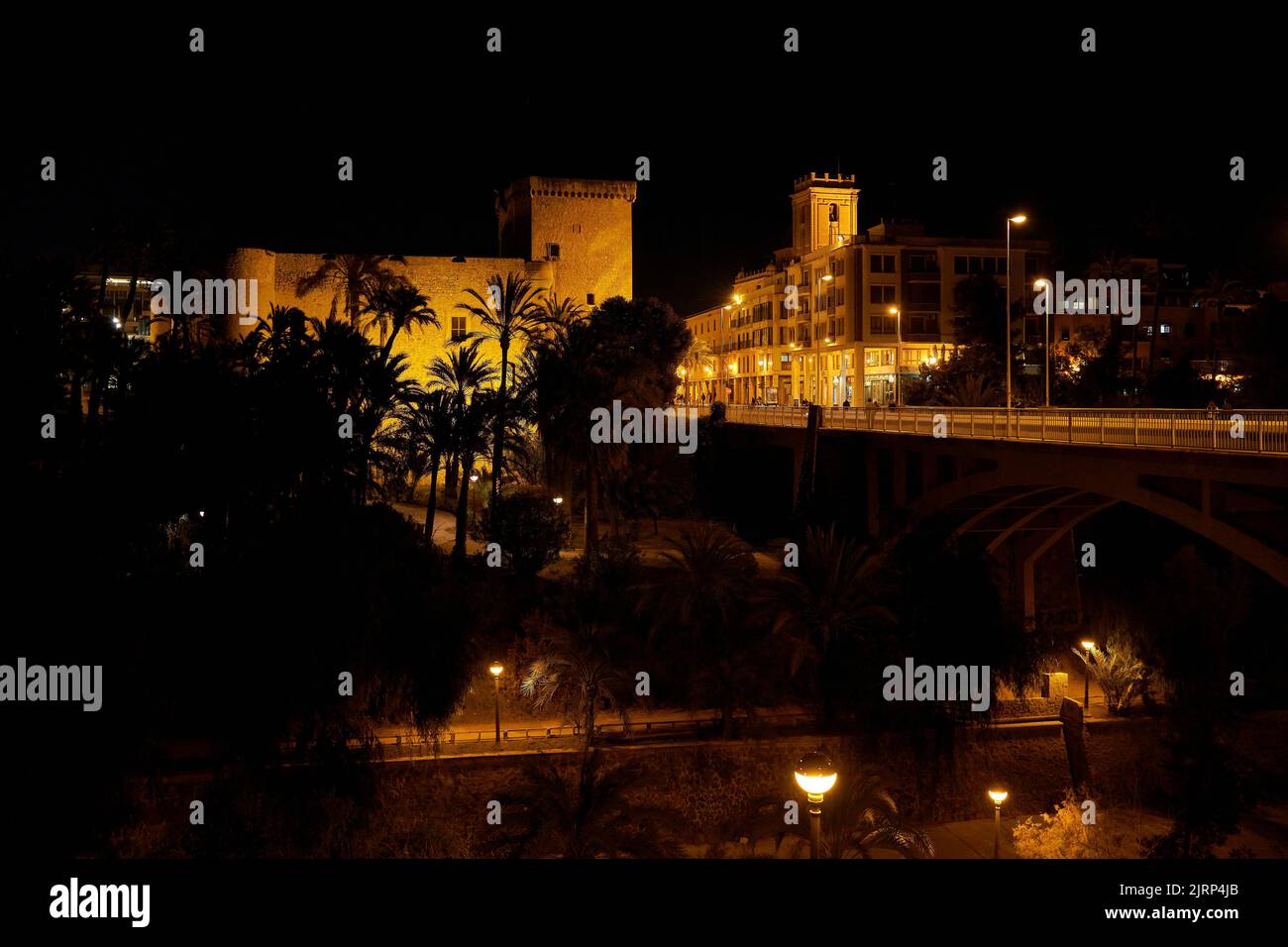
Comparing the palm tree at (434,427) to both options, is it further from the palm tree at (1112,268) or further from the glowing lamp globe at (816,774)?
the palm tree at (1112,268)

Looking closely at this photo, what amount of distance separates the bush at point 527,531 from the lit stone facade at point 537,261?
19937 mm

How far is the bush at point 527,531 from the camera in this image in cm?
3008

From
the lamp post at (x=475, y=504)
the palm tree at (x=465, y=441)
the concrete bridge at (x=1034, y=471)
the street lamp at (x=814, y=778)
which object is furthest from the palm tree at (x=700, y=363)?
the street lamp at (x=814, y=778)

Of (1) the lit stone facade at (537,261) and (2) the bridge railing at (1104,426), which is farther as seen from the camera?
(1) the lit stone facade at (537,261)

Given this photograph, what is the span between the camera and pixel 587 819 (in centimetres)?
1784

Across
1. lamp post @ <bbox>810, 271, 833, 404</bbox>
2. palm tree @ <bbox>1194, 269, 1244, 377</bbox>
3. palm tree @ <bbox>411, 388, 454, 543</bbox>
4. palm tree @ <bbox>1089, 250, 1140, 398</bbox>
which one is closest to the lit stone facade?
lamp post @ <bbox>810, 271, 833, 404</bbox>

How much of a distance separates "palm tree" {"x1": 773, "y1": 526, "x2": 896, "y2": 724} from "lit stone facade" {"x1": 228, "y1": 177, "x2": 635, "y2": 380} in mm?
29860

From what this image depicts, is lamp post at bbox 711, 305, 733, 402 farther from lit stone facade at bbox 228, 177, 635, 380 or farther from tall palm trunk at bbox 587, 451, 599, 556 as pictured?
tall palm trunk at bbox 587, 451, 599, 556

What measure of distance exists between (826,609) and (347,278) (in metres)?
33.8

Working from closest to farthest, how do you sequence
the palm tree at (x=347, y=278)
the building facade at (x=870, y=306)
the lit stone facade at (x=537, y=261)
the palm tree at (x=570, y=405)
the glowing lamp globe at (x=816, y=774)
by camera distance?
the glowing lamp globe at (x=816, y=774) → the palm tree at (x=570, y=405) → the palm tree at (x=347, y=278) → the lit stone facade at (x=537, y=261) → the building facade at (x=870, y=306)

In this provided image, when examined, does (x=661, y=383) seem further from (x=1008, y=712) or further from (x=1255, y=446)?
(x=1255, y=446)

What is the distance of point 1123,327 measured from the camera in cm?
6444

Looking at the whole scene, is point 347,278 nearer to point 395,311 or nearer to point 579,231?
point 579,231

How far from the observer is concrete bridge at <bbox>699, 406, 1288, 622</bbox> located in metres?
16.0
